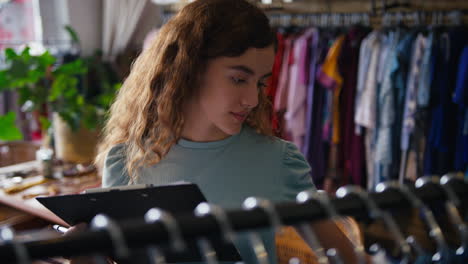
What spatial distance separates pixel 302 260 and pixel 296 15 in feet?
6.79

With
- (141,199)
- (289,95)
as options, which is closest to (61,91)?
(289,95)

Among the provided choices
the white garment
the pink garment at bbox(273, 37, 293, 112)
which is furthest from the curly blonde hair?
the pink garment at bbox(273, 37, 293, 112)

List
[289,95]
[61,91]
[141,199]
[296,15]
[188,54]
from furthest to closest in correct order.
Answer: [296,15] → [289,95] → [61,91] → [188,54] → [141,199]

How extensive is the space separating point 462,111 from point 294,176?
5.25 feet

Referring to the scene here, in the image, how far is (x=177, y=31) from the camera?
991 mm

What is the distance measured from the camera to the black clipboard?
2.17 feet

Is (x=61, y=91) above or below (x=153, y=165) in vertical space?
below

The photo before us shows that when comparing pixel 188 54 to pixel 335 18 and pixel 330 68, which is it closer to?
pixel 330 68

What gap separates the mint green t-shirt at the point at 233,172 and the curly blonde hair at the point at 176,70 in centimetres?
4

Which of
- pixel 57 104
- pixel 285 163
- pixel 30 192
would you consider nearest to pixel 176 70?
pixel 285 163

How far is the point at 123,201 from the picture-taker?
68 cm

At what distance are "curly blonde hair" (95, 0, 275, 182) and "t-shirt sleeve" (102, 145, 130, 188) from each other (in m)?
0.02

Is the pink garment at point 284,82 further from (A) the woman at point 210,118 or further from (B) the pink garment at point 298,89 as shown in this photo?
(A) the woman at point 210,118

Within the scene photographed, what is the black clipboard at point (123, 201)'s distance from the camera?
66cm
